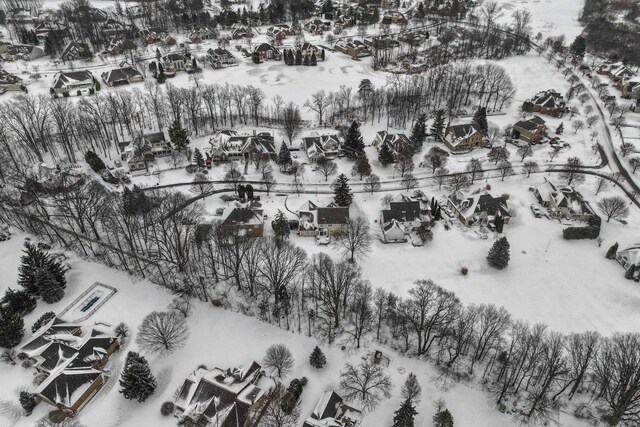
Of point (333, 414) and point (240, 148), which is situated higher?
point (240, 148)

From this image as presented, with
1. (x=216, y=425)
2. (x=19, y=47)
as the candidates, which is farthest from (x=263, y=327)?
(x=19, y=47)

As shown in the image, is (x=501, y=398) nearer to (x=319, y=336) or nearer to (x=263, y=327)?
(x=319, y=336)

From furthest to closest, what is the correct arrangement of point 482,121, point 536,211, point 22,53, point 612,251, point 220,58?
point 22,53, point 220,58, point 482,121, point 536,211, point 612,251

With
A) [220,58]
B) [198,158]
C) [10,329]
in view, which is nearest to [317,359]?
[10,329]

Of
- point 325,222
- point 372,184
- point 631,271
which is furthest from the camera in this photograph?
point 372,184

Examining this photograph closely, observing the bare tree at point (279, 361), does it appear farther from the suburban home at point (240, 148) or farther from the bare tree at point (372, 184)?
the suburban home at point (240, 148)

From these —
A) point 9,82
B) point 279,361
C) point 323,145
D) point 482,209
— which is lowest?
point 279,361

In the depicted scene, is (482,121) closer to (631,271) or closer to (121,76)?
(631,271)

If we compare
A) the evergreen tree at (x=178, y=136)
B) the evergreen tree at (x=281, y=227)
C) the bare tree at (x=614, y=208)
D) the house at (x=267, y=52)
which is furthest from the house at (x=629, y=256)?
the house at (x=267, y=52)
